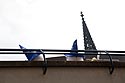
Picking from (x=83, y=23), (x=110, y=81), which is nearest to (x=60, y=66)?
(x=110, y=81)

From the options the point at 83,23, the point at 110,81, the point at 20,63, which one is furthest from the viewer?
the point at 83,23

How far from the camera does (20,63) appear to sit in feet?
18.7

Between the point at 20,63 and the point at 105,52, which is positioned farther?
the point at 105,52

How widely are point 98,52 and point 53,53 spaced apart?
0.91 metres

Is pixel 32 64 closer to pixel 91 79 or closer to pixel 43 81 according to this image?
pixel 43 81

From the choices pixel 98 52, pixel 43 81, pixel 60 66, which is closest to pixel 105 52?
pixel 98 52

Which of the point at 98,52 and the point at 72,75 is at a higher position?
the point at 98,52

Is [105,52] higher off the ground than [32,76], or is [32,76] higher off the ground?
[105,52]

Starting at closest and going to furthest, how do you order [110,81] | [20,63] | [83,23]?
[20,63] < [110,81] < [83,23]

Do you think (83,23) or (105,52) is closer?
(105,52)

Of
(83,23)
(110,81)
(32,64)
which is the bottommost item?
(110,81)

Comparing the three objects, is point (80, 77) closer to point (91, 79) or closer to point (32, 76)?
point (91, 79)

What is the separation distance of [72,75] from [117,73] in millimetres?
907

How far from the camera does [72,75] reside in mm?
6012
